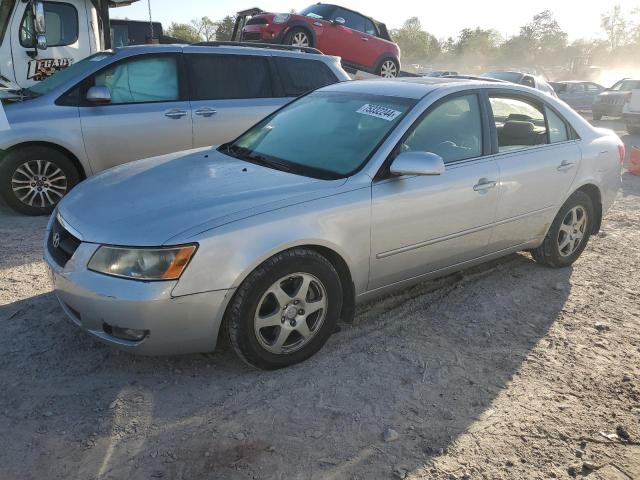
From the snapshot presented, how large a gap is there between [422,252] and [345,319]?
669mm

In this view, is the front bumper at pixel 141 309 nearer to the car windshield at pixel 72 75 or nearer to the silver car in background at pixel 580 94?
the car windshield at pixel 72 75

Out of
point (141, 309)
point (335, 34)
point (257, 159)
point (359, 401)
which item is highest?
point (335, 34)

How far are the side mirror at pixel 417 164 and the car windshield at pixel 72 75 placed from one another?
155 inches

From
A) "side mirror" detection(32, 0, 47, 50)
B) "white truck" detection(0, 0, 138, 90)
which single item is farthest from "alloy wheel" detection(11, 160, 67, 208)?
"side mirror" detection(32, 0, 47, 50)

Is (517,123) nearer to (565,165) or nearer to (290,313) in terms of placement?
(565,165)

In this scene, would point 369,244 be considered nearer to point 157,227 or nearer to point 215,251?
point 215,251

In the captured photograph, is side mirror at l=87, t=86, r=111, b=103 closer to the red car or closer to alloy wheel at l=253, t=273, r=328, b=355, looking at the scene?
alloy wheel at l=253, t=273, r=328, b=355

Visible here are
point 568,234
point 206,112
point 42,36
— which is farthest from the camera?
point 42,36

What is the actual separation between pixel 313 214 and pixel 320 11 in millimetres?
10388

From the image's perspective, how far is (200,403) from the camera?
9.40ft

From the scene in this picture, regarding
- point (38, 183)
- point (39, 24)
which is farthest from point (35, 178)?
point (39, 24)

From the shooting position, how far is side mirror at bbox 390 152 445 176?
10.7 feet

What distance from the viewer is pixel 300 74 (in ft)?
22.8

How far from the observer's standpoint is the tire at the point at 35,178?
5.57 meters
